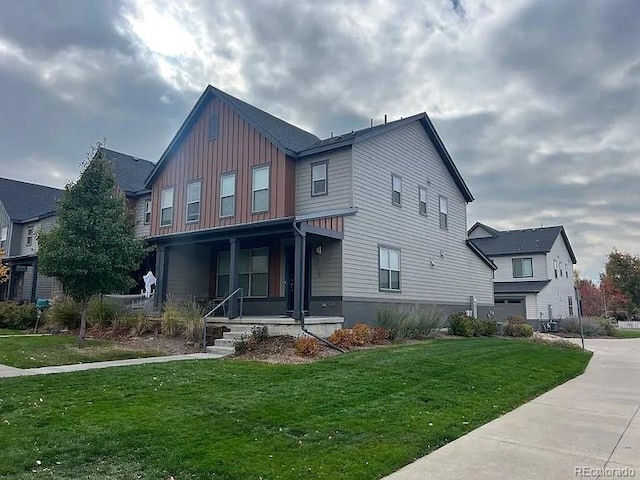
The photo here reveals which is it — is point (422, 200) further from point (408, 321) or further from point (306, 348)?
point (306, 348)

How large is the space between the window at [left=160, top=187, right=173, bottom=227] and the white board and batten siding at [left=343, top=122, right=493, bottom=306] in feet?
27.0

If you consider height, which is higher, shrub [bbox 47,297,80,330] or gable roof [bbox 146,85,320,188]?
gable roof [bbox 146,85,320,188]

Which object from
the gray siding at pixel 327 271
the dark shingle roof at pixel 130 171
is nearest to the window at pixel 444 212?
the gray siding at pixel 327 271

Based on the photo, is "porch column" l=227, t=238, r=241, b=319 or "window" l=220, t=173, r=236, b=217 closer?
"porch column" l=227, t=238, r=241, b=319

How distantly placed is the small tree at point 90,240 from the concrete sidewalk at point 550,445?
31.6ft

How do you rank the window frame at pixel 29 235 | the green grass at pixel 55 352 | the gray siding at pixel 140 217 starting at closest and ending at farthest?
1. the green grass at pixel 55 352
2. the gray siding at pixel 140 217
3. the window frame at pixel 29 235

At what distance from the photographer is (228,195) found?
1775cm

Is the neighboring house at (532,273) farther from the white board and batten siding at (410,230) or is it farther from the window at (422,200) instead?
the window at (422,200)

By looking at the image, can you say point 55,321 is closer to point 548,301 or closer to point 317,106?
point 317,106

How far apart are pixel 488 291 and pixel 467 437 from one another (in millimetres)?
19431

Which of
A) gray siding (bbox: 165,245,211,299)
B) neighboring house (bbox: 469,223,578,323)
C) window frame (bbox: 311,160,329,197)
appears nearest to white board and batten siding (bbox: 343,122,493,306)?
window frame (bbox: 311,160,329,197)

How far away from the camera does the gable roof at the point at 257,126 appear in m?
16.9

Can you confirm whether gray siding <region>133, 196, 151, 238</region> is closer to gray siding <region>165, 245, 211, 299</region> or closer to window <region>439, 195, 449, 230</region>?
gray siding <region>165, 245, 211, 299</region>

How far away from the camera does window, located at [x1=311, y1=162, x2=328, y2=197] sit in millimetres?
15984
